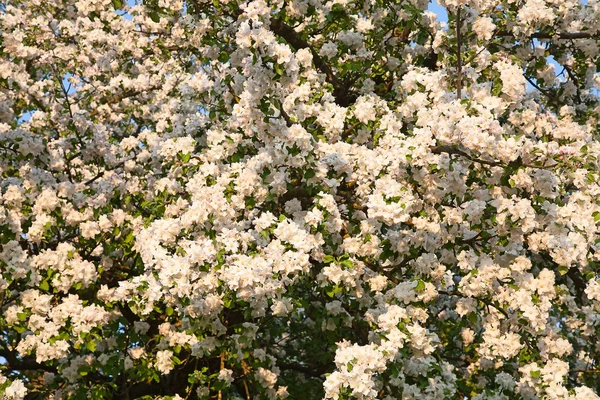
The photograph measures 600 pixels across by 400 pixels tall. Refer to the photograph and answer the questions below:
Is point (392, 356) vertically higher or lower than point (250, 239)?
lower

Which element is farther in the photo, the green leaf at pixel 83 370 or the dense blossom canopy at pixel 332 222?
the green leaf at pixel 83 370

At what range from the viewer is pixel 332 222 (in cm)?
721

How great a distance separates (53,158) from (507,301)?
7453mm

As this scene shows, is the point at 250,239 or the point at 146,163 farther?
the point at 146,163

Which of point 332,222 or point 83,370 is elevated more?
point 332,222

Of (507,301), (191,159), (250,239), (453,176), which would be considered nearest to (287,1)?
(191,159)

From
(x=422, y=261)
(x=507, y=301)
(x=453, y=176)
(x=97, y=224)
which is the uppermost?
(x=97, y=224)

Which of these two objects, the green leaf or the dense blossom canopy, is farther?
the green leaf

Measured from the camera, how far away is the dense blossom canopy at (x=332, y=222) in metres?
7.01

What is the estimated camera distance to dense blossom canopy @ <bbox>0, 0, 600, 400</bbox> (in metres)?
7.01

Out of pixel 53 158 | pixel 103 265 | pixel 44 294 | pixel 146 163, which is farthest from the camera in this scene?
pixel 146 163

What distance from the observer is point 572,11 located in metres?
9.97

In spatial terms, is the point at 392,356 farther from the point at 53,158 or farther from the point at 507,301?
the point at 53,158

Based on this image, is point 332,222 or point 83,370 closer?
point 332,222
